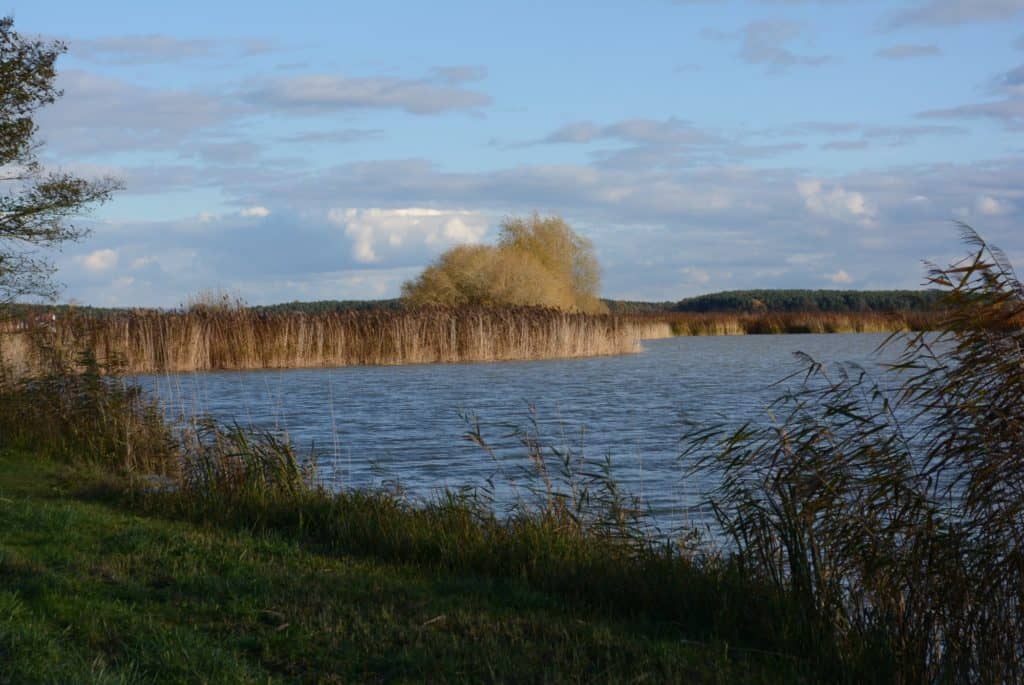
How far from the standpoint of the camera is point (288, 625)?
19.9 ft

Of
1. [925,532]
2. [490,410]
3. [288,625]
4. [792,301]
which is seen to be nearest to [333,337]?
[490,410]

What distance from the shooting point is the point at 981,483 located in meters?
6.23

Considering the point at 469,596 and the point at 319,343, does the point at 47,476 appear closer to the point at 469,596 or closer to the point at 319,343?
the point at 469,596

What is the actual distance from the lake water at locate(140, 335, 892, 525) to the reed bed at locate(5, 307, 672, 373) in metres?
0.98

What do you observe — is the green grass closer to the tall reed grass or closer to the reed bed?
the tall reed grass

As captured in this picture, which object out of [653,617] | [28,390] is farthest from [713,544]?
[28,390]

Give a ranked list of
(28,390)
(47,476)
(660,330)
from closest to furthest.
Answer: (47,476)
(28,390)
(660,330)

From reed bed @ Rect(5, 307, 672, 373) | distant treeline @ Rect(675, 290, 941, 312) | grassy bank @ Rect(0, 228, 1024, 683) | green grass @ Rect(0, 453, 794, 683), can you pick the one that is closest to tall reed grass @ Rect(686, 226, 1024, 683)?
grassy bank @ Rect(0, 228, 1024, 683)

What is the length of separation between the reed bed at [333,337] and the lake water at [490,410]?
3.21 ft

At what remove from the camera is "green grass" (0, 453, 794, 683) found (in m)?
5.33

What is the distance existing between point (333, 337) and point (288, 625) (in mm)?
28775

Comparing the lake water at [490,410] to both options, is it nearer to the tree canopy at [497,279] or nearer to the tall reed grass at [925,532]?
the tall reed grass at [925,532]

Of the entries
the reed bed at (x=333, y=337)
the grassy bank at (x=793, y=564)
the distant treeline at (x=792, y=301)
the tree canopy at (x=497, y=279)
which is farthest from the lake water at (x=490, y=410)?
the distant treeline at (x=792, y=301)

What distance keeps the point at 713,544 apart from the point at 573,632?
2.32 metres
